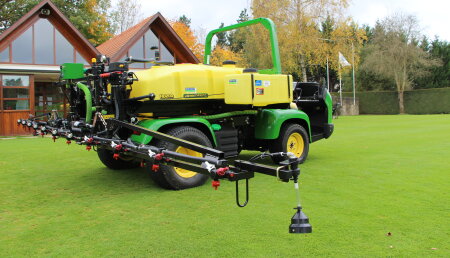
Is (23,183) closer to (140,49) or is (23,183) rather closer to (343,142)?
(343,142)

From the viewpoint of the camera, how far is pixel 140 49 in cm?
2275

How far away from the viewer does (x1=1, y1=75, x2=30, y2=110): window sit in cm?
1912

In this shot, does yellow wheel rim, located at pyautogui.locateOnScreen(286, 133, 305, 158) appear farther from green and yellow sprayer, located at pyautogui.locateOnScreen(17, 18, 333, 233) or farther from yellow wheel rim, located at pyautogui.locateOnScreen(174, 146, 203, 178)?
yellow wheel rim, located at pyautogui.locateOnScreen(174, 146, 203, 178)

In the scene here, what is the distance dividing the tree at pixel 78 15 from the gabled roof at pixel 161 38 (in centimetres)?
1266

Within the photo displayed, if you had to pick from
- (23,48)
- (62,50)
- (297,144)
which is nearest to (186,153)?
(297,144)

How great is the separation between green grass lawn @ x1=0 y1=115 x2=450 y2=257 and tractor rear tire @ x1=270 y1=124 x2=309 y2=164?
555 millimetres

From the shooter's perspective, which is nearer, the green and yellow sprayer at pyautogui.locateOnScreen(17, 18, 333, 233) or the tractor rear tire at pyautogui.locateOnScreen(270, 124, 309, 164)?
the green and yellow sprayer at pyautogui.locateOnScreen(17, 18, 333, 233)

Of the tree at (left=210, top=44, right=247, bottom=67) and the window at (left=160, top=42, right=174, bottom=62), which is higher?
the tree at (left=210, top=44, right=247, bottom=67)

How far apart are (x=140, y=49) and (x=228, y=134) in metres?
16.6

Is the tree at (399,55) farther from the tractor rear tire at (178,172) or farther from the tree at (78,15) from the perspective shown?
the tractor rear tire at (178,172)

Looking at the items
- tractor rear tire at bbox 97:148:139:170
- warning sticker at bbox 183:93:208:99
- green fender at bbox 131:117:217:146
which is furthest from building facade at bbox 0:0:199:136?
green fender at bbox 131:117:217:146

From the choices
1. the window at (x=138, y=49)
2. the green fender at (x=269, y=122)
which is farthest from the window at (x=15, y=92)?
the green fender at (x=269, y=122)

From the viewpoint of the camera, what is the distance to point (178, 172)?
663 cm

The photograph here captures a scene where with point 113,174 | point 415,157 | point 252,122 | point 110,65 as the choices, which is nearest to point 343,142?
point 415,157
